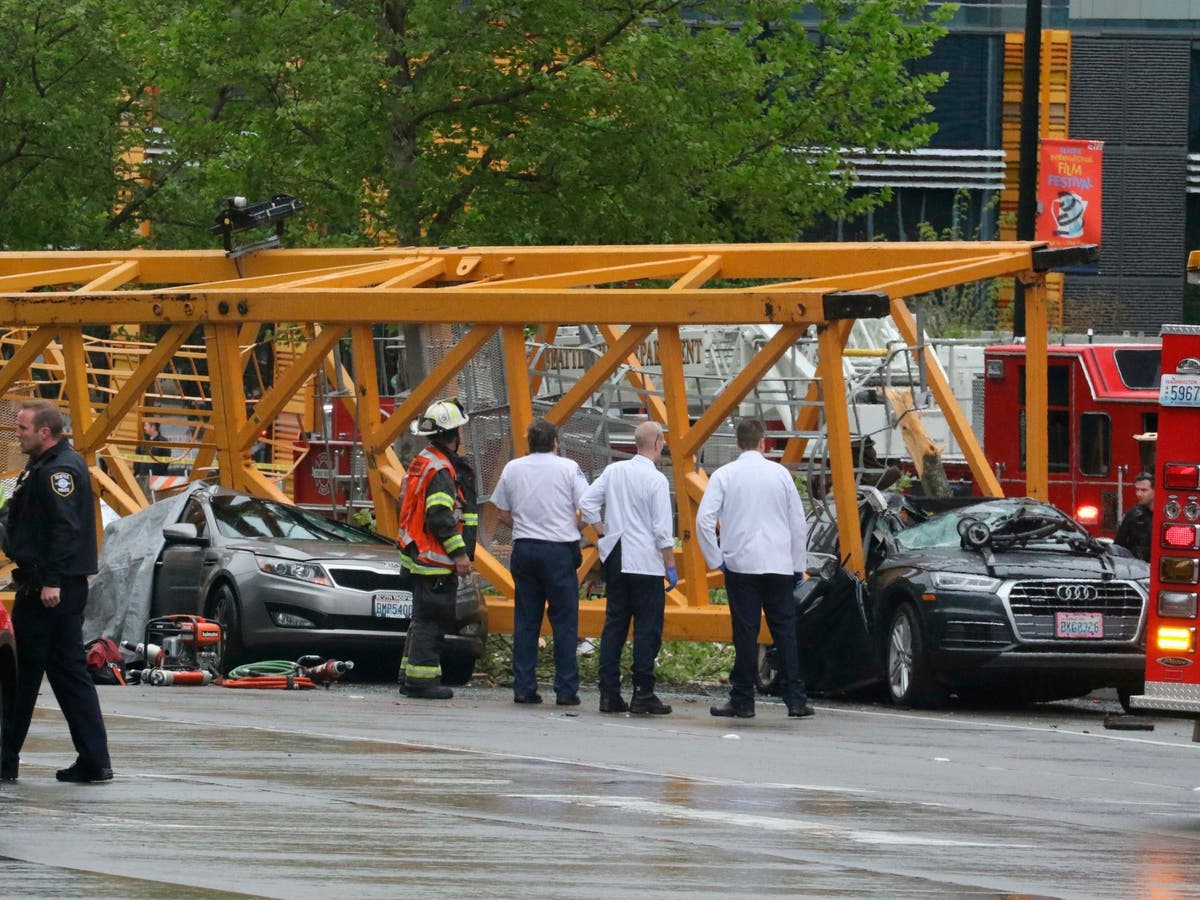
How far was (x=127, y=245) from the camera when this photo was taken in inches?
1105

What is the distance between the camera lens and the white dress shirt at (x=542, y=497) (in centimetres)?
1454

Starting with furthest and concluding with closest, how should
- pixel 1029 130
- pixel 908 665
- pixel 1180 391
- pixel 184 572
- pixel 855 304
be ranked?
1. pixel 1029 130
2. pixel 184 572
3. pixel 908 665
4. pixel 855 304
5. pixel 1180 391

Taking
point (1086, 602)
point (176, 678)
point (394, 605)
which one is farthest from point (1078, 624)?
point (176, 678)

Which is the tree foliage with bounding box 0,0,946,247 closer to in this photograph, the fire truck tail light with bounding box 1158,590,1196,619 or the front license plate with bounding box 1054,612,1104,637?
the front license plate with bounding box 1054,612,1104,637

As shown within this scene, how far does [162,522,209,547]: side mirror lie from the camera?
1644 cm

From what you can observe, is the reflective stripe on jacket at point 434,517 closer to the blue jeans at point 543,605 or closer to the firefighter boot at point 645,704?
the blue jeans at point 543,605

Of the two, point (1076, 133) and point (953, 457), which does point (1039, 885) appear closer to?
point (953, 457)

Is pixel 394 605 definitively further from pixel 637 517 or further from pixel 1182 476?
pixel 1182 476

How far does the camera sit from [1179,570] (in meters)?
10.3

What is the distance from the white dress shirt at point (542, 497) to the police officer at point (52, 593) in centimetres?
494

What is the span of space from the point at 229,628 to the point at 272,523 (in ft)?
4.19

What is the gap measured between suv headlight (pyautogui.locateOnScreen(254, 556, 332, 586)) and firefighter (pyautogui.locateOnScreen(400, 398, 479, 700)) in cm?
145

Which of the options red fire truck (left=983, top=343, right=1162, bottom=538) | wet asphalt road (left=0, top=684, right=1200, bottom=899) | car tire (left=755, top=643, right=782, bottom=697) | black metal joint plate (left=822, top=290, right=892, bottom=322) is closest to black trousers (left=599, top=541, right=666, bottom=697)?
wet asphalt road (left=0, top=684, right=1200, bottom=899)

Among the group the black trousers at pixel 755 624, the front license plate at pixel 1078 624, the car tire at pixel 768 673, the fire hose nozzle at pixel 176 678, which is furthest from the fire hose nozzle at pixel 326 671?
the front license plate at pixel 1078 624
